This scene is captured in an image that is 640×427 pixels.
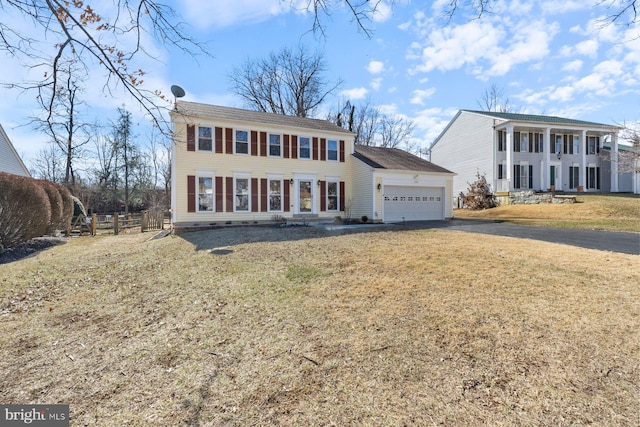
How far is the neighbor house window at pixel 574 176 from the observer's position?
24.5 meters

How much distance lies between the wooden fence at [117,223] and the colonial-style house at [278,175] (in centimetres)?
565

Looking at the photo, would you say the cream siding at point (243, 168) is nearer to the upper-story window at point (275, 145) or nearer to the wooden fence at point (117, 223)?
the upper-story window at point (275, 145)

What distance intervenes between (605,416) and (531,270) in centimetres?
351

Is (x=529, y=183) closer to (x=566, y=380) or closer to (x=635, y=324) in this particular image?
(x=635, y=324)

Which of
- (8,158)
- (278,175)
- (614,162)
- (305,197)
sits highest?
(614,162)

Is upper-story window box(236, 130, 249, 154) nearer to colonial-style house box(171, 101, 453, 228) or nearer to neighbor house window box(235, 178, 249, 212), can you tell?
colonial-style house box(171, 101, 453, 228)

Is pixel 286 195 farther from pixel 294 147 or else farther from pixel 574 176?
pixel 574 176

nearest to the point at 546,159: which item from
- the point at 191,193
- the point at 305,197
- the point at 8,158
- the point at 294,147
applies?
the point at 305,197

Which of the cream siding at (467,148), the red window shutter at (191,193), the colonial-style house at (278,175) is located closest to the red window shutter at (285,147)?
the colonial-style house at (278,175)

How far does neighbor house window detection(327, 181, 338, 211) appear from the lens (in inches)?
658

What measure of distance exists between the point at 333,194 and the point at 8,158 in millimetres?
18396

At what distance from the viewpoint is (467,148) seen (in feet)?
83.6

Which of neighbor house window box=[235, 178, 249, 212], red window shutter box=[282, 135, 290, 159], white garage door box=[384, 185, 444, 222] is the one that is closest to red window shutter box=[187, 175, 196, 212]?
neighbor house window box=[235, 178, 249, 212]

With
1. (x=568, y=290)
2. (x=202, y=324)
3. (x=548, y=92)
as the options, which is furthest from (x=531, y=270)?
(x=548, y=92)
